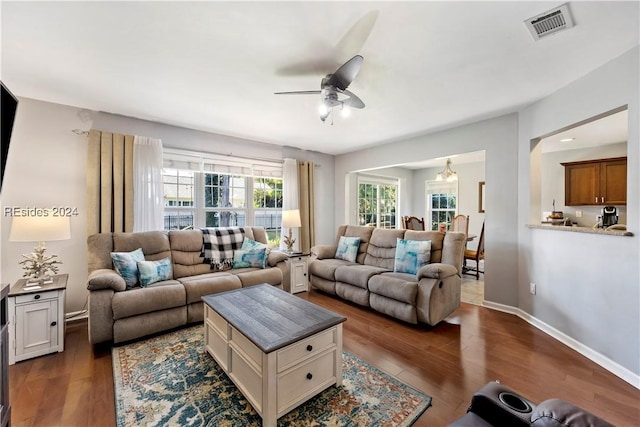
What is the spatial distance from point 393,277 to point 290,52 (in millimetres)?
2521

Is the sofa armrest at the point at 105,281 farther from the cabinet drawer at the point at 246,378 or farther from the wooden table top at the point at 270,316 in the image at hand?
the cabinet drawer at the point at 246,378

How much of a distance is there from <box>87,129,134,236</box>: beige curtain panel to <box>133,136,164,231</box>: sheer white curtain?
0.05 meters

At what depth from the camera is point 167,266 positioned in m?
3.05

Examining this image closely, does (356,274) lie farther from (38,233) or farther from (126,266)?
(38,233)

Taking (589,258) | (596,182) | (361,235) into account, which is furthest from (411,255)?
(596,182)

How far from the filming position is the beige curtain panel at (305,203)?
5.08 meters

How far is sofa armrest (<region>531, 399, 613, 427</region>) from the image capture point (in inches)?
28.1

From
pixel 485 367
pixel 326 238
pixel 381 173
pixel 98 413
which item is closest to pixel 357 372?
pixel 485 367

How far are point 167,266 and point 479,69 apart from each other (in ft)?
12.1

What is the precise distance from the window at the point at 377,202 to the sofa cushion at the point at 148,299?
4398 mm

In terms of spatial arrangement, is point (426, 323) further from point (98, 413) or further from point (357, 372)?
point (98, 413)

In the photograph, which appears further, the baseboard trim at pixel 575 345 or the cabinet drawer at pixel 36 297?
the cabinet drawer at pixel 36 297

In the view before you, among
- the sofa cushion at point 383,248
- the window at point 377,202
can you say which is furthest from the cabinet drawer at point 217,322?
the window at point 377,202

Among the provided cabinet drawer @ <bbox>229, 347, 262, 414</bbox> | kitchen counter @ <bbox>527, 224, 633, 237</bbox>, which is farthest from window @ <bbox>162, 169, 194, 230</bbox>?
kitchen counter @ <bbox>527, 224, 633, 237</bbox>
